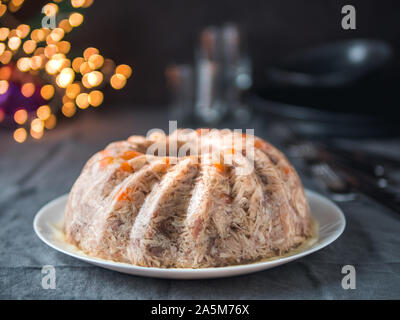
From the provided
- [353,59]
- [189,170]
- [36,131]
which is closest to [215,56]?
[353,59]

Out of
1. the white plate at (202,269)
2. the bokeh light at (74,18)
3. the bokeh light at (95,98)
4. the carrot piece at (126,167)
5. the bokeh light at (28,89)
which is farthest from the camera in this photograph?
the bokeh light at (95,98)

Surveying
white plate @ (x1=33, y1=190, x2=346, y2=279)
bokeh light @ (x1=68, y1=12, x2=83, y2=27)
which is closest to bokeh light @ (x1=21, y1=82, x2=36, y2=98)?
bokeh light @ (x1=68, y1=12, x2=83, y2=27)

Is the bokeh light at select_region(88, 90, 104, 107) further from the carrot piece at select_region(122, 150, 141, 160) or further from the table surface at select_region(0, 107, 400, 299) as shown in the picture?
the carrot piece at select_region(122, 150, 141, 160)

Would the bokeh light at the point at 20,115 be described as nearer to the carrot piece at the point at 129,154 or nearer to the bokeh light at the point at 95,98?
the bokeh light at the point at 95,98

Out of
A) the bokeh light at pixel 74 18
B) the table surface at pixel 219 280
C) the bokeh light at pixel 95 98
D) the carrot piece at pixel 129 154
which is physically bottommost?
the table surface at pixel 219 280

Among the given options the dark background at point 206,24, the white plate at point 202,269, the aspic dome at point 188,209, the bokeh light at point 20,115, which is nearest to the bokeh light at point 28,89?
the bokeh light at point 20,115

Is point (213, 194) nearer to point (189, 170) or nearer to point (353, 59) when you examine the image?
point (189, 170)
